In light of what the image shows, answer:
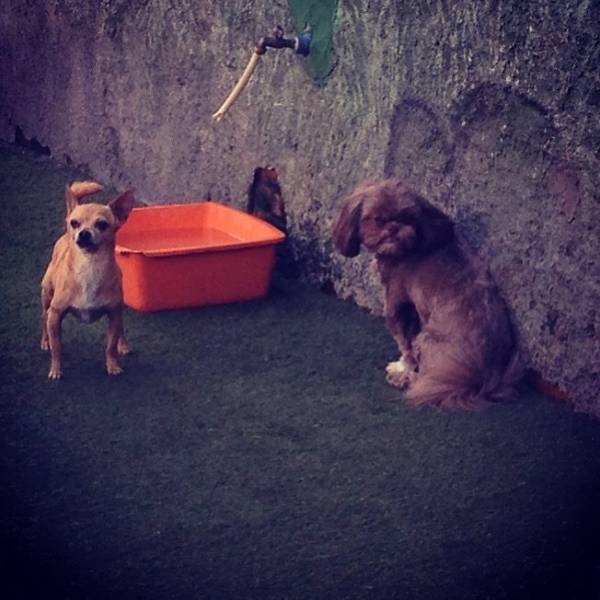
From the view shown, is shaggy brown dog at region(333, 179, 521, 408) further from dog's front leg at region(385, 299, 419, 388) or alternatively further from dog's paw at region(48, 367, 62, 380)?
dog's paw at region(48, 367, 62, 380)

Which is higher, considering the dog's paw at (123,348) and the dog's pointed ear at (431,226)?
the dog's pointed ear at (431,226)

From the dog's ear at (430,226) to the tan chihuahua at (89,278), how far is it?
1096 mm

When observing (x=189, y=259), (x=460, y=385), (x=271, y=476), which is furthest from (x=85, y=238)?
(x=460, y=385)

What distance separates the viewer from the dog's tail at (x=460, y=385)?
421 cm

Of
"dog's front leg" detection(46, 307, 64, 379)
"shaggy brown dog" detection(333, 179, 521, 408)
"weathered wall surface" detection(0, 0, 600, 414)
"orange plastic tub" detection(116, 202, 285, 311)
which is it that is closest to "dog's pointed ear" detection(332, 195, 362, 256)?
"shaggy brown dog" detection(333, 179, 521, 408)

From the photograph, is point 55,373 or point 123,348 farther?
point 123,348

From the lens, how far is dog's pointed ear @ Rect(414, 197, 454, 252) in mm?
4285

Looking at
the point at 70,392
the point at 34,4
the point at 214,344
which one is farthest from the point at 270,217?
the point at 34,4

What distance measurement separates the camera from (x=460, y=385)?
422 cm

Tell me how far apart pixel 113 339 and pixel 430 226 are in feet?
4.16

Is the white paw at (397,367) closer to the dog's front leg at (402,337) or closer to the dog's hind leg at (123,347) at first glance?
the dog's front leg at (402,337)

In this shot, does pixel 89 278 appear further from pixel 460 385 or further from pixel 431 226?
pixel 460 385

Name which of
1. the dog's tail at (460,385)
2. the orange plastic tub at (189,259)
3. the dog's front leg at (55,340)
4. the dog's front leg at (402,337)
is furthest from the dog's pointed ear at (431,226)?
the dog's front leg at (55,340)

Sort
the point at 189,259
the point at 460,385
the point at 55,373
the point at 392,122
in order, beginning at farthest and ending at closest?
the point at 189,259, the point at 392,122, the point at 55,373, the point at 460,385
